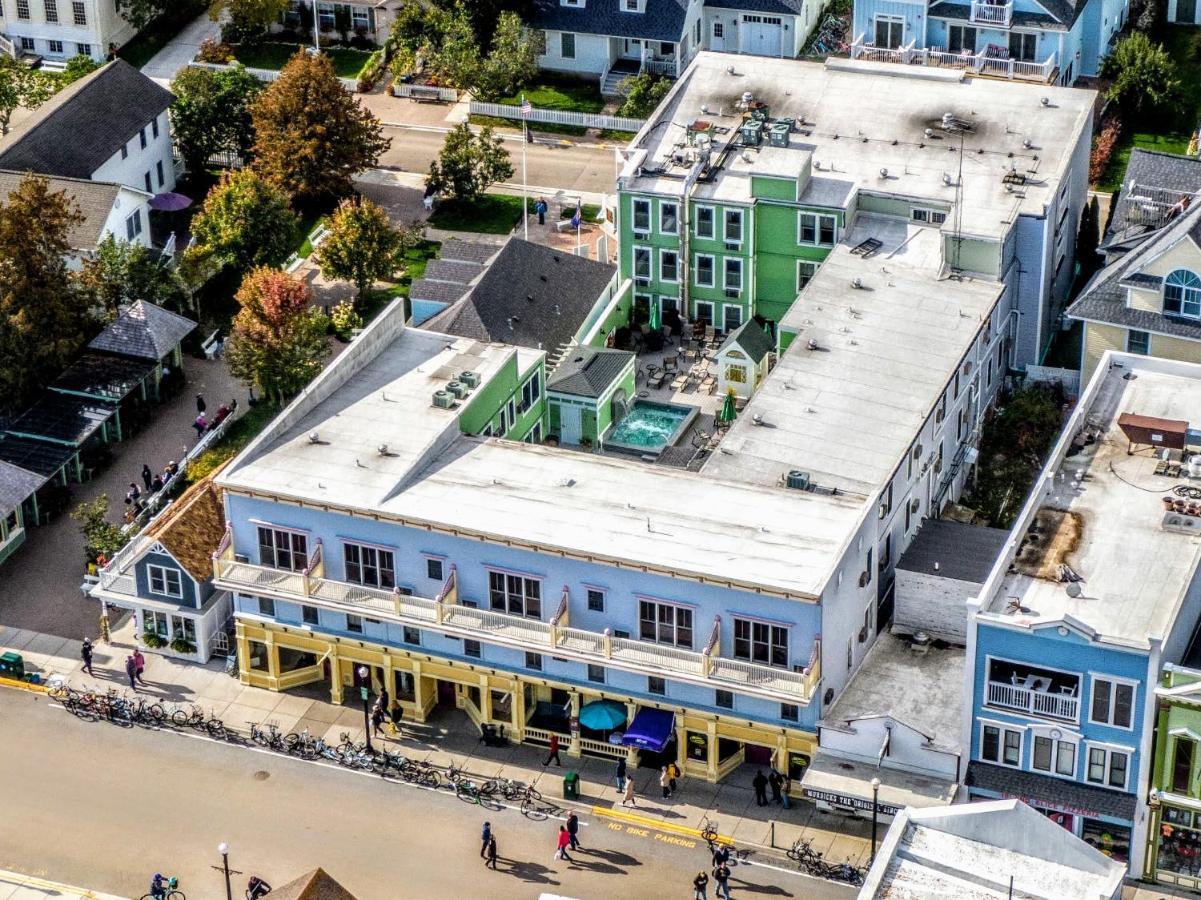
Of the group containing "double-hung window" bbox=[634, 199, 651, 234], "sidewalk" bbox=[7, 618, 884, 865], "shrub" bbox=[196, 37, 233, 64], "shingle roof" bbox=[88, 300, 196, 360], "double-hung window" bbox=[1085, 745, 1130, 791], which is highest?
"shrub" bbox=[196, 37, 233, 64]

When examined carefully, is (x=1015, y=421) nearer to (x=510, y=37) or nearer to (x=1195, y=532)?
(x=1195, y=532)

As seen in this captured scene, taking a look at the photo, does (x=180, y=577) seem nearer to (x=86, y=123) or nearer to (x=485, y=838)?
(x=485, y=838)

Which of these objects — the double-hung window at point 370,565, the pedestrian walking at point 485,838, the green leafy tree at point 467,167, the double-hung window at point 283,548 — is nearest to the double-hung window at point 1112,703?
the pedestrian walking at point 485,838

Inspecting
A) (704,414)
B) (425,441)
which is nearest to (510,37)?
(704,414)

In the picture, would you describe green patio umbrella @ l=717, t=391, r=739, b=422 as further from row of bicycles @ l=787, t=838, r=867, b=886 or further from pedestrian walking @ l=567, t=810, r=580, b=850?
row of bicycles @ l=787, t=838, r=867, b=886

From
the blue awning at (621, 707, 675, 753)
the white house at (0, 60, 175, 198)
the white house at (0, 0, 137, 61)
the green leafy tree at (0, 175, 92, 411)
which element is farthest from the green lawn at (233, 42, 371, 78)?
the blue awning at (621, 707, 675, 753)

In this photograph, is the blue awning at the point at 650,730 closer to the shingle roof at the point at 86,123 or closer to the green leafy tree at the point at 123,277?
the green leafy tree at the point at 123,277
